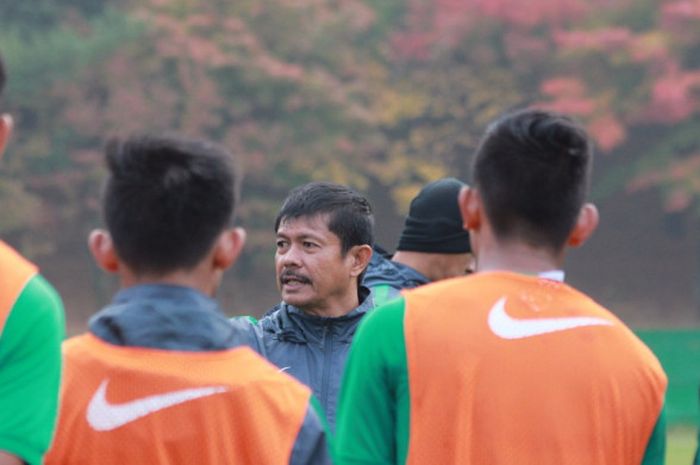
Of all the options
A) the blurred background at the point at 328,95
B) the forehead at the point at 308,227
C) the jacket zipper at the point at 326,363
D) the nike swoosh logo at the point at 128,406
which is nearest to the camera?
the nike swoosh logo at the point at 128,406

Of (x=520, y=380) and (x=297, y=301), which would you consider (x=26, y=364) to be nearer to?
(x=520, y=380)

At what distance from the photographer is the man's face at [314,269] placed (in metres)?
5.01

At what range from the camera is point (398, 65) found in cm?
2920

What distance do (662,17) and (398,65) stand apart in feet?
19.4

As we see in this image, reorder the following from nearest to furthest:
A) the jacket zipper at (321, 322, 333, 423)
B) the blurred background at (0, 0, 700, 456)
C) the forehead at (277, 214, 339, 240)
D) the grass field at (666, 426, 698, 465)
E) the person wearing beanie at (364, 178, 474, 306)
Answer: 1. the jacket zipper at (321, 322, 333, 423)
2. the forehead at (277, 214, 339, 240)
3. the person wearing beanie at (364, 178, 474, 306)
4. the grass field at (666, 426, 698, 465)
5. the blurred background at (0, 0, 700, 456)

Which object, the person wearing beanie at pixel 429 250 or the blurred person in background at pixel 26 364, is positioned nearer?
the blurred person in background at pixel 26 364

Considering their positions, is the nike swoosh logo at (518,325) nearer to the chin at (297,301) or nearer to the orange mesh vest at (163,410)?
the orange mesh vest at (163,410)

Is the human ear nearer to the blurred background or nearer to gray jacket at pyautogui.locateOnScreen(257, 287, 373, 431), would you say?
gray jacket at pyautogui.locateOnScreen(257, 287, 373, 431)

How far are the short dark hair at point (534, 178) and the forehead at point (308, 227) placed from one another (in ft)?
6.92

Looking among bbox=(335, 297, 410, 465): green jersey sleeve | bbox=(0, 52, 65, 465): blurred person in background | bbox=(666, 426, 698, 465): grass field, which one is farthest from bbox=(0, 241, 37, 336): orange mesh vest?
bbox=(666, 426, 698, 465): grass field

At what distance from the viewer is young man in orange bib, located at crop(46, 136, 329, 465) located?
9.04 feet

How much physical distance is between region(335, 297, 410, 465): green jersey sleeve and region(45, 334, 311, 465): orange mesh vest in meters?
0.20

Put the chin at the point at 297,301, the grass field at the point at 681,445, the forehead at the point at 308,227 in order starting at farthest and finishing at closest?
the grass field at the point at 681,445
the forehead at the point at 308,227
the chin at the point at 297,301

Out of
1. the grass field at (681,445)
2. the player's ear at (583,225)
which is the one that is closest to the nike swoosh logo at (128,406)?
the player's ear at (583,225)
